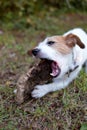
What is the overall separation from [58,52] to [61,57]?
0.06 meters

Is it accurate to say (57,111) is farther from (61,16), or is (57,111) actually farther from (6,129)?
(61,16)

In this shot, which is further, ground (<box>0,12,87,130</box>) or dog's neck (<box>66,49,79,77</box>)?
dog's neck (<box>66,49,79,77</box>)

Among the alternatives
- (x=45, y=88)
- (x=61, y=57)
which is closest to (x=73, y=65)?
(x=61, y=57)

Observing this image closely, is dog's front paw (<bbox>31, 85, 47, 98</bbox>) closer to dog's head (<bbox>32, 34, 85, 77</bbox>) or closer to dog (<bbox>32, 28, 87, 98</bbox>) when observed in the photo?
dog (<bbox>32, 28, 87, 98</bbox>)

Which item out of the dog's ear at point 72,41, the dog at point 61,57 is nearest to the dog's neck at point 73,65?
the dog at point 61,57

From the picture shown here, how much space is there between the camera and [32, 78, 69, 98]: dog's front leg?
432 centimetres

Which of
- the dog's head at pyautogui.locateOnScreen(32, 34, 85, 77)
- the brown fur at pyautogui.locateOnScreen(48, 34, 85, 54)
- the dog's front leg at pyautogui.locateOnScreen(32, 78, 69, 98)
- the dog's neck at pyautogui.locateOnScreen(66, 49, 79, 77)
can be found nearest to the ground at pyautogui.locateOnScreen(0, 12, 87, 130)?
the dog's front leg at pyautogui.locateOnScreen(32, 78, 69, 98)

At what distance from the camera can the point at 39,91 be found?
4336 mm

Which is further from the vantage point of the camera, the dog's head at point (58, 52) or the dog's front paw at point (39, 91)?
the dog's front paw at point (39, 91)

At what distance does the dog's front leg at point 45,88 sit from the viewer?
432 centimetres

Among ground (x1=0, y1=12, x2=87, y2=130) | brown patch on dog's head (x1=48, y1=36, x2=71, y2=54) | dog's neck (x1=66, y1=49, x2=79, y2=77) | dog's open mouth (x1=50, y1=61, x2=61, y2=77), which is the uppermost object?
brown patch on dog's head (x1=48, y1=36, x2=71, y2=54)

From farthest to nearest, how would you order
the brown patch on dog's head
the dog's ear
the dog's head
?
1. the dog's ear
2. the brown patch on dog's head
3. the dog's head

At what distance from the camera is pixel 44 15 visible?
28.8 feet

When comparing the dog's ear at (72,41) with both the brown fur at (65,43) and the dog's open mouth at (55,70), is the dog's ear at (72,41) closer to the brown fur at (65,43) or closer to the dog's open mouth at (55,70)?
the brown fur at (65,43)
